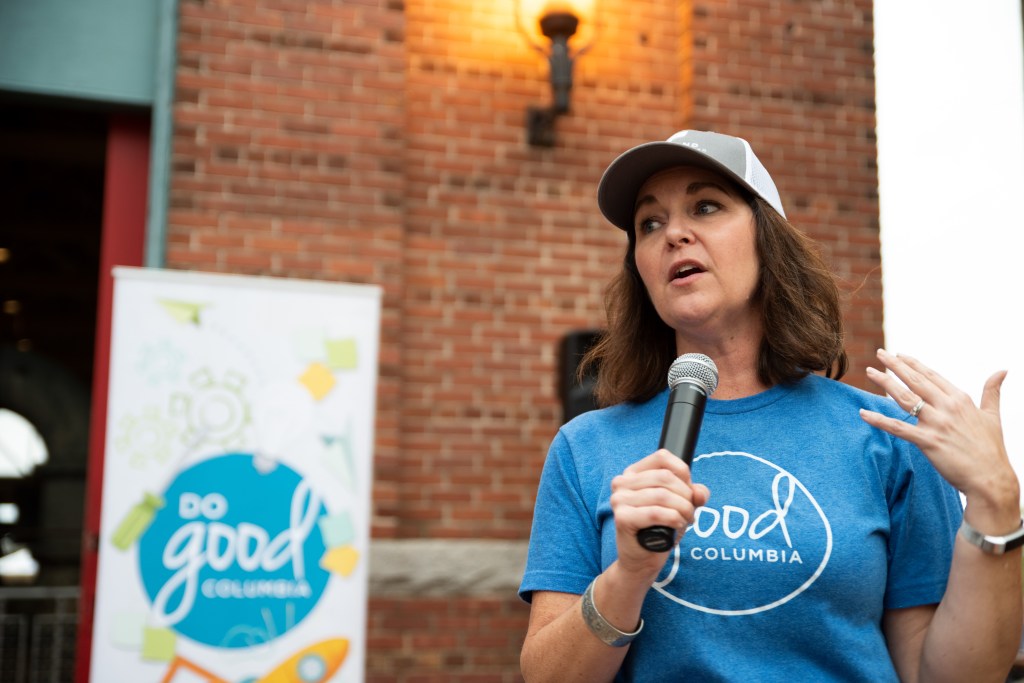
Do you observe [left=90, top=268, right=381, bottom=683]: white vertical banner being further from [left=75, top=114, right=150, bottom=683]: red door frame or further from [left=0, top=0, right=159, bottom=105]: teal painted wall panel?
[left=0, top=0, right=159, bottom=105]: teal painted wall panel

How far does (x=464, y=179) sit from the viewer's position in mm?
5113

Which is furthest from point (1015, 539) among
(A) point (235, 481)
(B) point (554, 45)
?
(B) point (554, 45)

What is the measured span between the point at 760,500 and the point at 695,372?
0.23 meters

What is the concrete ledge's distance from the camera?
463cm

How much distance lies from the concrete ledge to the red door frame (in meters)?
1.28

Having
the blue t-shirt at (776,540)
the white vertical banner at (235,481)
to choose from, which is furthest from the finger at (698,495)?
the white vertical banner at (235,481)

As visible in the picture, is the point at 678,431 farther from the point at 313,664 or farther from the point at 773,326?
the point at 313,664

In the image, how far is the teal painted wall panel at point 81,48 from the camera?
4676 millimetres

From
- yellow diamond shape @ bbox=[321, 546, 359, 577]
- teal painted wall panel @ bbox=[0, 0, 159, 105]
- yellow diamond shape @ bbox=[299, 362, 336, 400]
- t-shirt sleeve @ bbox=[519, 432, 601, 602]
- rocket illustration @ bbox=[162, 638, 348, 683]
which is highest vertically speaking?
teal painted wall panel @ bbox=[0, 0, 159, 105]

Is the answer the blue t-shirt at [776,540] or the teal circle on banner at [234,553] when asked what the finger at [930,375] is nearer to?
the blue t-shirt at [776,540]

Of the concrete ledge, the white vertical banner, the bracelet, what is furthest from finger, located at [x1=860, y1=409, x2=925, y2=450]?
the concrete ledge

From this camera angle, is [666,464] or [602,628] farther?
[602,628]

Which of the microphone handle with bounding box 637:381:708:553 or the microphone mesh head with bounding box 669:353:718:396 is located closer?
the microphone handle with bounding box 637:381:708:553

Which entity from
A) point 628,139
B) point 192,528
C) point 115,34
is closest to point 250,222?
point 115,34
